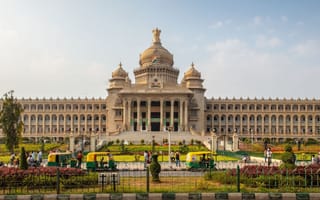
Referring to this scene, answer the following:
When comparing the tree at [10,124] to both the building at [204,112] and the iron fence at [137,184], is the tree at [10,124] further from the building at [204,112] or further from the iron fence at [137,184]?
the building at [204,112]

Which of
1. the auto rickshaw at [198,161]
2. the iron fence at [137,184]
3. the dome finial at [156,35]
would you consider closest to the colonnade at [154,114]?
the dome finial at [156,35]

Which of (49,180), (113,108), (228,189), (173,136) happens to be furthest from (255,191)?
(113,108)

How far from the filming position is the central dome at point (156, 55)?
3489 inches

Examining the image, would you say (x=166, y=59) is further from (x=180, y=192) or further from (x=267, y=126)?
(x=180, y=192)

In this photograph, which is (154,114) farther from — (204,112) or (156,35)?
(156,35)

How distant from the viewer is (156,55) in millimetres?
88875

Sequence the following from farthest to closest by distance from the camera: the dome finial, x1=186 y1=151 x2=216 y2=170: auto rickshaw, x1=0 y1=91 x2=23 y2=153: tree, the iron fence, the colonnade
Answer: the dome finial < the colonnade < x1=0 y1=91 x2=23 y2=153: tree < x1=186 y1=151 x2=216 y2=170: auto rickshaw < the iron fence

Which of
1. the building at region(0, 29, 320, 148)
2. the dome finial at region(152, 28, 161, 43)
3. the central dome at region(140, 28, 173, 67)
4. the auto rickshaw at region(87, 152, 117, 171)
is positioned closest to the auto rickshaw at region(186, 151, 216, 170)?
the auto rickshaw at region(87, 152, 117, 171)

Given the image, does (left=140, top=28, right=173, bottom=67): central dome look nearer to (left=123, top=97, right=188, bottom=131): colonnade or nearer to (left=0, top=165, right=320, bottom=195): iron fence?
(left=123, top=97, right=188, bottom=131): colonnade

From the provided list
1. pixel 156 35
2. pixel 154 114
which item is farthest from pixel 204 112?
pixel 156 35

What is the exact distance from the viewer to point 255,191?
16.5m

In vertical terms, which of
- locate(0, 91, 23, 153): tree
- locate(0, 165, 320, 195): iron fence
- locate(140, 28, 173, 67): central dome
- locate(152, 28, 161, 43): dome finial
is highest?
locate(152, 28, 161, 43): dome finial

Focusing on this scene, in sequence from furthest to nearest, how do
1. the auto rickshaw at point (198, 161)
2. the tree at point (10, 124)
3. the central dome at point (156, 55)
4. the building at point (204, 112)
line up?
the central dome at point (156, 55) → the building at point (204, 112) → the tree at point (10, 124) → the auto rickshaw at point (198, 161)

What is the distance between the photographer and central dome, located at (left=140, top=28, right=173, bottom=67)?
88619 mm
